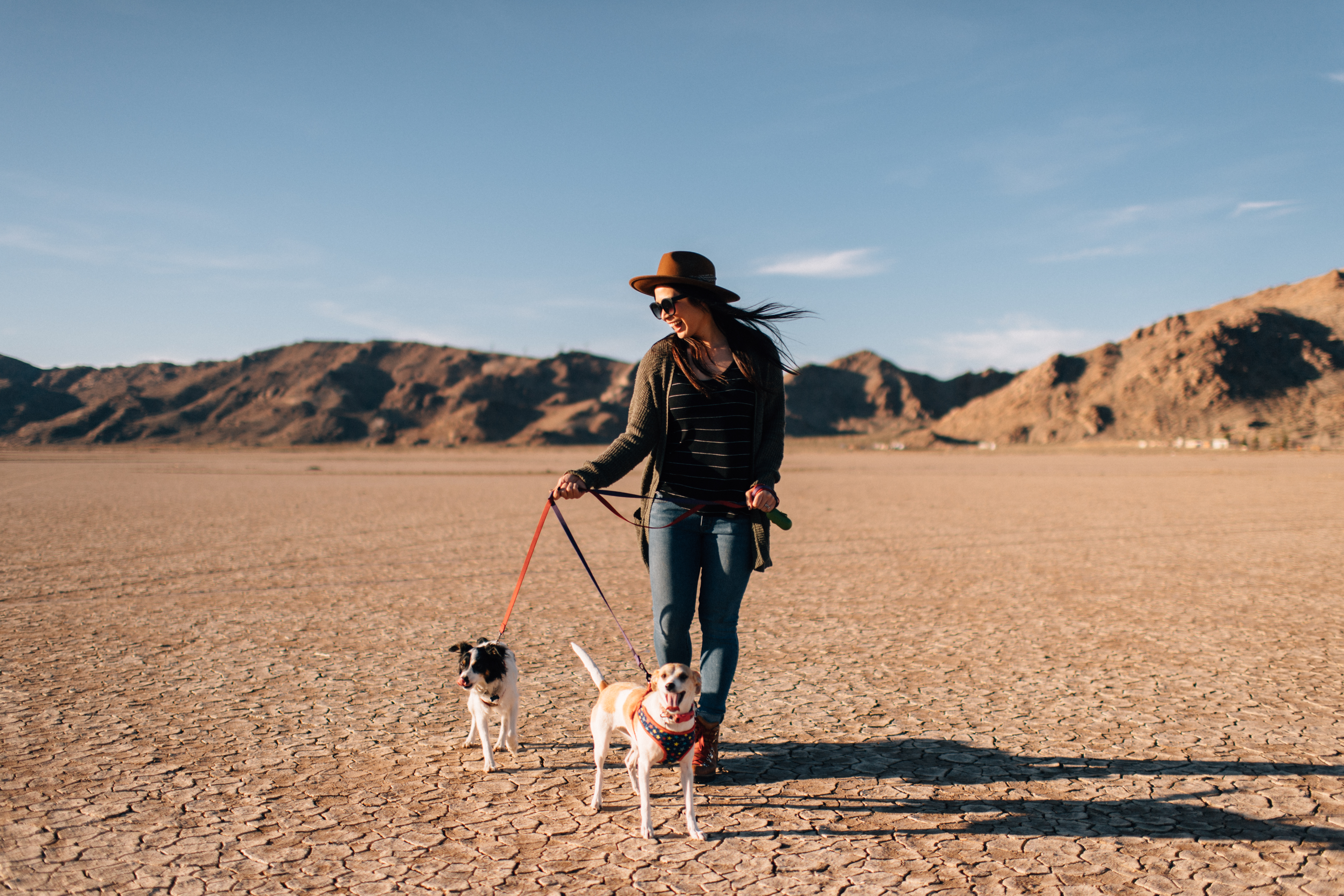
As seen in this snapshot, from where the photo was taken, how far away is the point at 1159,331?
12456 cm

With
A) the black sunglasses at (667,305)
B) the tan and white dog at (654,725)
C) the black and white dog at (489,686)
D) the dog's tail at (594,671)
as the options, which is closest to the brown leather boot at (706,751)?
the tan and white dog at (654,725)

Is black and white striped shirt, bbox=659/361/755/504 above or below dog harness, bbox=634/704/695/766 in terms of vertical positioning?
above

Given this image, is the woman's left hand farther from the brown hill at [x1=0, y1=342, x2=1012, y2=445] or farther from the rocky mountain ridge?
the brown hill at [x1=0, y1=342, x2=1012, y2=445]

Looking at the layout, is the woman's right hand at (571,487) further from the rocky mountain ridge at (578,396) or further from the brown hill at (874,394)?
the brown hill at (874,394)

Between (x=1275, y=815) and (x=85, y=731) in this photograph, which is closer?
(x=1275, y=815)

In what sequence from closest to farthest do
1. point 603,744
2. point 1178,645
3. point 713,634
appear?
point 603,744 < point 713,634 < point 1178,645

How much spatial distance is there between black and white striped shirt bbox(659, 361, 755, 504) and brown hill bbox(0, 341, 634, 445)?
104828 mm

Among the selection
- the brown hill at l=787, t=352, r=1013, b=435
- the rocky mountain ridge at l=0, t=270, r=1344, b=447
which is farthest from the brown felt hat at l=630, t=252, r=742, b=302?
the brown hill at l=787, t=352, r=1013, b=435

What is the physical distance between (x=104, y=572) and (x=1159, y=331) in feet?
463

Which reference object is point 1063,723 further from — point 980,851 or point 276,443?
point 276,443

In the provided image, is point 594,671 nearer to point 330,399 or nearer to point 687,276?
point 687,276

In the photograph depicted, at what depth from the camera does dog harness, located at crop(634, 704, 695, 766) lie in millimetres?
3121

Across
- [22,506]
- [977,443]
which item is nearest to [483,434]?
[977,443]

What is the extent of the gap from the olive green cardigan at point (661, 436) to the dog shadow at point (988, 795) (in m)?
1.04
